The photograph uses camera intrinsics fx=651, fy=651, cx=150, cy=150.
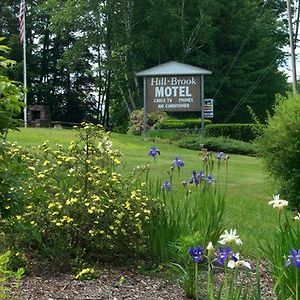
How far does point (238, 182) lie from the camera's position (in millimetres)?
12367

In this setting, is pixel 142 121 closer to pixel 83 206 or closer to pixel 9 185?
pixel 83 206

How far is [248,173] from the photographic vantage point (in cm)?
1423

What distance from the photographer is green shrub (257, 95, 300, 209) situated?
8742 mm

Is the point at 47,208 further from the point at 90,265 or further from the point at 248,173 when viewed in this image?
the point at 248,173

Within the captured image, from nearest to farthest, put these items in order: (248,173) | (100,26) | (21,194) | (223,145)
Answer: (21,194)
(248,173)
(223,145)
(100,26)

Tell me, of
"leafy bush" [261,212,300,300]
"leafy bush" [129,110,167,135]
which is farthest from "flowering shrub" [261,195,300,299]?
"leafy bush" [129,110,167,135]

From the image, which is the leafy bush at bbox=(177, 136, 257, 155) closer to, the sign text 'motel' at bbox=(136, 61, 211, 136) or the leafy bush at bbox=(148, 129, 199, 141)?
the leafy bush at bbox=(148, 129, 199, 141)

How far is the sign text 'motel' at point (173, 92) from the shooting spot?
23.8 metres

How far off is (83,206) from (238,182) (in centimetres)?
786

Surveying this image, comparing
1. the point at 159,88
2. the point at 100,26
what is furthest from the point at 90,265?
the point at 100,26

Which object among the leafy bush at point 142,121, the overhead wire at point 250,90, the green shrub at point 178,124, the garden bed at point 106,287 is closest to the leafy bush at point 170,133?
the green shrub at point 178,124

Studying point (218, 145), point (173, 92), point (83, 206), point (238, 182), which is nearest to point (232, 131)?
point (173, 92)

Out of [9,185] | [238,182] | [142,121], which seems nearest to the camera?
[9,185]

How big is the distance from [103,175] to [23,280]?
39.4 inches
